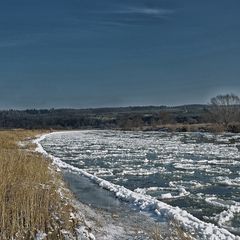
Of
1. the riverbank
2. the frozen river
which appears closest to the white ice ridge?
the frozen river

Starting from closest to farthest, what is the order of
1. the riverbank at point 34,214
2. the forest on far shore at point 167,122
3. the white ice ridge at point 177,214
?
the riverbank at point 34,214
the white ice ridge at point 177,214
the forest on far shore at point 167,122

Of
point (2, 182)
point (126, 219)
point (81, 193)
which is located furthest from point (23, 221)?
point (81, 193)

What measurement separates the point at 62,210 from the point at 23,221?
4.54ft

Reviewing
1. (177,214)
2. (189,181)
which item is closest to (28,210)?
(177,214)

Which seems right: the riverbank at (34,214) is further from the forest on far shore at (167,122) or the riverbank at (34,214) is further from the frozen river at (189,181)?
the forest on far shore at (167,122)

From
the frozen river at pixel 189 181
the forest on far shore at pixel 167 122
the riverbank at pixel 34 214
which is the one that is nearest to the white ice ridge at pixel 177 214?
the frozen river at pixel 189 181

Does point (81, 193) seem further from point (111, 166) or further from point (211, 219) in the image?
point (111, 166)

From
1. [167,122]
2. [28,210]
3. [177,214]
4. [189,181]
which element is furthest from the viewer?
[167,122]

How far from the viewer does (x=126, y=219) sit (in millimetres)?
10859

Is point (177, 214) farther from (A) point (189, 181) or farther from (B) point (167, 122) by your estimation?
(B) point (167, 122)

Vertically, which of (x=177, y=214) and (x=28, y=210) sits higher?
(x=28, y=210)

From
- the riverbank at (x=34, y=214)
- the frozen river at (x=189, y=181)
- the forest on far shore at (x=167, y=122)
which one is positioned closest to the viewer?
the riverbank at (x=34, y=214)

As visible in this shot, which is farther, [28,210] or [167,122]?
[167,122]

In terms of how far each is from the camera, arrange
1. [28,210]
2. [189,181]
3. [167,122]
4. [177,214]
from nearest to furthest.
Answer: [28,210], [177,214], [189,181], [167,122]
